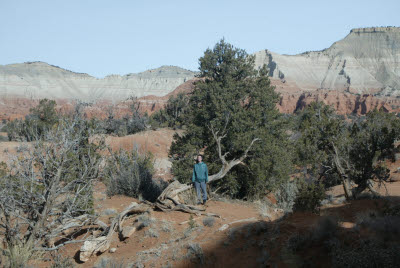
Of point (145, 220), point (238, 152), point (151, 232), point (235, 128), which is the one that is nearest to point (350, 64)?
point (238, 152)

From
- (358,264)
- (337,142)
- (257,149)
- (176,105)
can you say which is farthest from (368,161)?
(176,105)

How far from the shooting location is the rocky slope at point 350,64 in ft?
370

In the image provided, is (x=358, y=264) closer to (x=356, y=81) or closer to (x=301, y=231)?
(x=301, y=231)

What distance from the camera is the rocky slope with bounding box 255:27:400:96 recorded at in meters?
113

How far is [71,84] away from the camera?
134 meters

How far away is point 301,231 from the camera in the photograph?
6512 mm

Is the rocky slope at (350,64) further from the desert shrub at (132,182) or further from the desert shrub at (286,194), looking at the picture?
the desert shrub at (132,182)

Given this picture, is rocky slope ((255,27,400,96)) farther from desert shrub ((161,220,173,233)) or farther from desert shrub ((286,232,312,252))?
desert shrub ((286,232,312,252))

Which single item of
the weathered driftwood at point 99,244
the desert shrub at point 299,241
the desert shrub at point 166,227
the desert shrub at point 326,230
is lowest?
the weathered driftwood at point 99,244

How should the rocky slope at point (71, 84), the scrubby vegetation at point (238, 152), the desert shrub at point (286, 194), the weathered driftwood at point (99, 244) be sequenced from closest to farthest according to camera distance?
the weathered driftwood at point (99, 244), the scrubby vegetation at point (238, 152), the desert shrub at point (286, 194), the rocky slope at point (71, 84)

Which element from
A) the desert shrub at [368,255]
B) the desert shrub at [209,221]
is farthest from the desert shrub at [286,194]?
the desert shrub at [368,255]

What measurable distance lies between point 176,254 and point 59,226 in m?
3.21

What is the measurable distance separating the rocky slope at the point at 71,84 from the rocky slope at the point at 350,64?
49718mm

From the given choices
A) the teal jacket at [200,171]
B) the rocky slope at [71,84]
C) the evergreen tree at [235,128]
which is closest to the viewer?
the teal jacket at [200,171]
